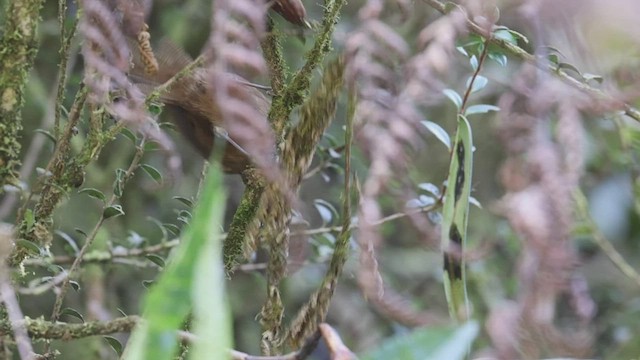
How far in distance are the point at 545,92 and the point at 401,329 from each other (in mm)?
1001

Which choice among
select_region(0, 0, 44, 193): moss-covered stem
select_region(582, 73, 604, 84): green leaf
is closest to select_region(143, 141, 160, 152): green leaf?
select_region(0, 0, 44, 193): moss-covered stem

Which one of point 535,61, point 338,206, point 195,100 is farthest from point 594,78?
point 338,206

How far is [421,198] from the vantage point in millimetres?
857

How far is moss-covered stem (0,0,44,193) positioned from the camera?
65cm

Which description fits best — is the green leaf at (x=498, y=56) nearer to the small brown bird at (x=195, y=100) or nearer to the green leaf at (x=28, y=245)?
the small brown bird at (x=195, y=100)

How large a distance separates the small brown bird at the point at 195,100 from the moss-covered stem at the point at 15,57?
0.11 meters

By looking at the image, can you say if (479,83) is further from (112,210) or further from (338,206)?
(338,206)

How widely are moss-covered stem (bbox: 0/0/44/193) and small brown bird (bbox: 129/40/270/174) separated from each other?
108 millimetres

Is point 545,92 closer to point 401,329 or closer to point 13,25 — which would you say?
point 13,25

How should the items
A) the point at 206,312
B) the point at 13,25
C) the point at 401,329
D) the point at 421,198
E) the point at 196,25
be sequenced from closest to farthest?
the point at 206,312 → the point at 13,25 → the point at 421,198 → the point at 401,329 → the point at 196,25

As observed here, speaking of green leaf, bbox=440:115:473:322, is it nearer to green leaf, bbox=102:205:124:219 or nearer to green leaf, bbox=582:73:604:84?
green leaf, bbox=582:73:604:84

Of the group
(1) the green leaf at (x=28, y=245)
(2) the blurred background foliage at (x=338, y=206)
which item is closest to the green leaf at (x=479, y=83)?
(1) the green leaf at (x=28, y=245)

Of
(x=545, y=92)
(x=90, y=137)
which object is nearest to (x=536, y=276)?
(x=545, y=92)

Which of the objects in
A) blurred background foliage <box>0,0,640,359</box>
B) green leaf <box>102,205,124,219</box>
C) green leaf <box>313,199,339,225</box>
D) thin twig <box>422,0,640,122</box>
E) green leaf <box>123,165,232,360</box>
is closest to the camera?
green leaf <box>123,165,232,360</box>
